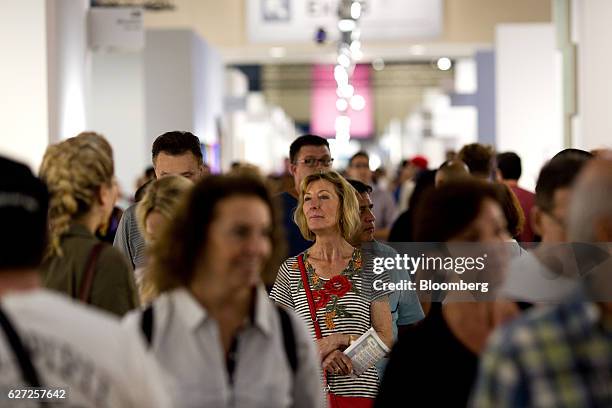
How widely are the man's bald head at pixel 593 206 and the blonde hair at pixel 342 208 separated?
292cm

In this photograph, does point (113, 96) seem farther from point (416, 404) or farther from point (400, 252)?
point (416, 404)

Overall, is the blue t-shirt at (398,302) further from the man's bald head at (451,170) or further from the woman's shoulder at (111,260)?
the woman's shoulder at (111,260)

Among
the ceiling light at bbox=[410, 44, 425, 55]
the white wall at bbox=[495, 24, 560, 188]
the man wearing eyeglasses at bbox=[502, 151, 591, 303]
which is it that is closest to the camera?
the man wearing eyeglasses at bbox=[502, 151, 591, 303]

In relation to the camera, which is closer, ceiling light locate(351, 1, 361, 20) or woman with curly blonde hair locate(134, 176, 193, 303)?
woman with curly blonde hair locate(134, 176, 193, 303)

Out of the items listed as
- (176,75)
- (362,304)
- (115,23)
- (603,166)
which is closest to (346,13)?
(176,75)

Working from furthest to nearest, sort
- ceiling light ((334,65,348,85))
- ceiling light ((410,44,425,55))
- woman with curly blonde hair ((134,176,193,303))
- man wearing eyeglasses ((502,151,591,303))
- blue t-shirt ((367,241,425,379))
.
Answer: ceiling light ((334,65,348,85)) < ceiling light ((410,44,425,55)) < blue t-shirt ((367,241,425,379)) < woman with curly blonde hair ((134,176,193,303)) < man wearing eyeglasses ((502,151,591,303))

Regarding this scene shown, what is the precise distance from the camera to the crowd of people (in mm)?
2070

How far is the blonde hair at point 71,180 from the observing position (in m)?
3.44

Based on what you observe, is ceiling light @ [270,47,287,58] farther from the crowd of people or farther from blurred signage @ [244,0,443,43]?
the crowd of people

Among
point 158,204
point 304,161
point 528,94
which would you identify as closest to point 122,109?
point 528,94

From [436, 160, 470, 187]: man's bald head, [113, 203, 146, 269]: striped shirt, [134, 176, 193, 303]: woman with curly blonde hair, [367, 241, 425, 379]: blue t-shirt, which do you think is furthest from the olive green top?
[436, 160, 470, 187]: man's bald head

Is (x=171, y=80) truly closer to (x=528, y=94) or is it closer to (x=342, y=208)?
(x=528, y=94)

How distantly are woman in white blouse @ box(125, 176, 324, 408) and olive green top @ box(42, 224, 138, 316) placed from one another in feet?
1.68

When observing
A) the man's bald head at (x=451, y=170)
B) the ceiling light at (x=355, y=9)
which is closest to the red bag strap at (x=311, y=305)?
the man's bald head at (x=451, y=170)
